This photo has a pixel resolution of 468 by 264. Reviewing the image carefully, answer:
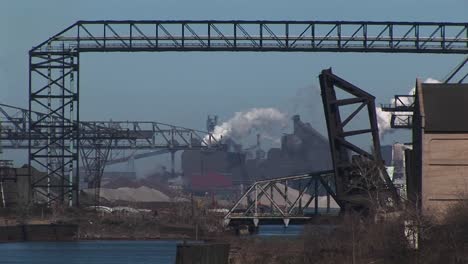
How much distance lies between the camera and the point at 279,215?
136 metres

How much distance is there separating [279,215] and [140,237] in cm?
2062

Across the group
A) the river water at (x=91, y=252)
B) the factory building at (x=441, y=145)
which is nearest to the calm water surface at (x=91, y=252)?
the river water at (x=91, y=252)

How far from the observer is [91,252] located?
388 feet

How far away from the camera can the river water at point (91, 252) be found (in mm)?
102500

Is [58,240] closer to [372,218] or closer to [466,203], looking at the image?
[372,218]

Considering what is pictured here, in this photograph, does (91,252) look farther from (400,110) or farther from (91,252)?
(400,110)

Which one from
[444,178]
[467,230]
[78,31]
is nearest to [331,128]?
[444,178]

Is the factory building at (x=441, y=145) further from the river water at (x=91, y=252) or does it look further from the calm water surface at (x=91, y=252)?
the calm water surface at (x=91, y=252)

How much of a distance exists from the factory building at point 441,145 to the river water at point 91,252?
75.9 feet

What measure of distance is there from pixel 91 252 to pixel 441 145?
45946 mm

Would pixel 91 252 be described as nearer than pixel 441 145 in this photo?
No

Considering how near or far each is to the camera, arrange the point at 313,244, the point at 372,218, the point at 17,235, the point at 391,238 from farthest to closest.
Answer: the point at 17,235
the point at 372,218
the point at 313,244
the point at 391,238

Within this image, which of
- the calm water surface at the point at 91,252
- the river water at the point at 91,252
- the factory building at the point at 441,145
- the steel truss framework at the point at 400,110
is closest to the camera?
the factory building at the point at 441,145

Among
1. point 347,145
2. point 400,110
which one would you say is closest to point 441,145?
point 347,145
